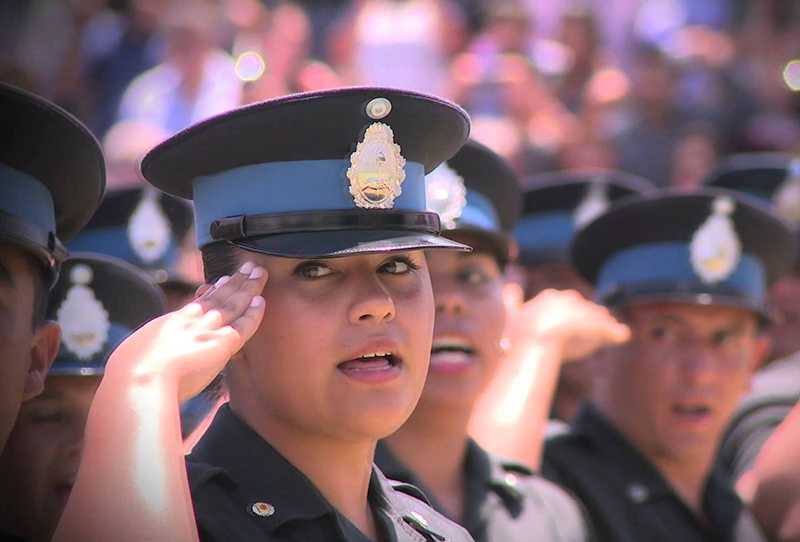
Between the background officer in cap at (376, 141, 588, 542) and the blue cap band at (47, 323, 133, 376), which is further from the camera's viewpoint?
the background officer in cap at (376, 141, 588, 542)

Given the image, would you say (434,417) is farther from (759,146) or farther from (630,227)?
(759,146)

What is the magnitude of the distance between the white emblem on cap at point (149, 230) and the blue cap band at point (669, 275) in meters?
1.62

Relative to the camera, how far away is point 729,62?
34.3 feet

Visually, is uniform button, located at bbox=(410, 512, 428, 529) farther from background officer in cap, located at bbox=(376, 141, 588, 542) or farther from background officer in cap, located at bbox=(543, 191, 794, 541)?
background officer in cap, located at bbox=(543, 191, 794, 541)

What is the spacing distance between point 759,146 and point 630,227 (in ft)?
16.9

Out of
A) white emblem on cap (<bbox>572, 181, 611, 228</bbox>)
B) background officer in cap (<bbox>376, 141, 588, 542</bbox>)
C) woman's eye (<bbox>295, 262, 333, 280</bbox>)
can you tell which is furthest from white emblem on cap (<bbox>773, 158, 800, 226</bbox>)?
woman's eye (<bbox>295, 262, 333, 280</bbox>)

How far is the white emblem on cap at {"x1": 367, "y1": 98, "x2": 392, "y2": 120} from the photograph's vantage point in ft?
9.05

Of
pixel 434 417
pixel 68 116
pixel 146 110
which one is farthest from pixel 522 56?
pixel 68 116

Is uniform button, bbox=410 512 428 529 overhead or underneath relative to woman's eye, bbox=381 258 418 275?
underneath

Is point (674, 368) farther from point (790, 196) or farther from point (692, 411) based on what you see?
point (790, 196)

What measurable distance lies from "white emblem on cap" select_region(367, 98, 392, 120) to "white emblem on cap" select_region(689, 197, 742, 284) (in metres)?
2.13

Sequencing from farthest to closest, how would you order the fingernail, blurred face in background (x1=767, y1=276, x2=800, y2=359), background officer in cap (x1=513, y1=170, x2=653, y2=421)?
blurred face in background (x1=767, y1=276, x2=800, y2=359) < background officer in cap (x1=513, y1=170, x2=653, y2=421) < the fingernail

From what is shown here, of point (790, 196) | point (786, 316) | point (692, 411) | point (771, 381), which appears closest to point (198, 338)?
point (692, 411)

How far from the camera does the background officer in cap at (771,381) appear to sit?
4.26 metres
